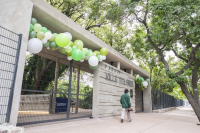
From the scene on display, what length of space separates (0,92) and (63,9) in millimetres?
12977

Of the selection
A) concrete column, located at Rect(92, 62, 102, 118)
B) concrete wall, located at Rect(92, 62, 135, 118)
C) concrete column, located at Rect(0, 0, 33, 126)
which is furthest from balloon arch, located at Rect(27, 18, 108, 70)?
concrete wall, located at Rect(92, 62, 135, 118)

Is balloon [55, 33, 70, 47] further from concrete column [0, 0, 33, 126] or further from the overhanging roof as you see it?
concrete column [0, 0, 33, 126]

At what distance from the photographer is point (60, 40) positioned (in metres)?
4.68

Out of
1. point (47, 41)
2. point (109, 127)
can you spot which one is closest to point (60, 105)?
point (109, 127)

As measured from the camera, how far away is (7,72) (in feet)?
12.0

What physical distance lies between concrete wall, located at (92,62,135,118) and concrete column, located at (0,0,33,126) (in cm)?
403

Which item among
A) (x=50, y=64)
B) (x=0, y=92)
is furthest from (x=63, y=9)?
(x=0, y=92)

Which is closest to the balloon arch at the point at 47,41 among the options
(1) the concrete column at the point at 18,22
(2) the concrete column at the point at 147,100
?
(1) the concrete column at the point at 18,22

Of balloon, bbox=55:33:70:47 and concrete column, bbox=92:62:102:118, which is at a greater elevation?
balloon, bbox=55:33:70:47

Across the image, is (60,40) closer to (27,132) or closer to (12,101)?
(12,101)

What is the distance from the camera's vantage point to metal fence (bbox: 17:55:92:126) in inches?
295

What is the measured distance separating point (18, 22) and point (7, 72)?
136cm

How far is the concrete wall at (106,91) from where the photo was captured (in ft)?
23.7

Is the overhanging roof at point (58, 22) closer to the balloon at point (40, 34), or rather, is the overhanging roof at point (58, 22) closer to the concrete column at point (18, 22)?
the concrete column at point (18, 22)
